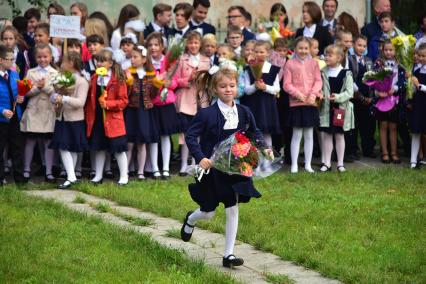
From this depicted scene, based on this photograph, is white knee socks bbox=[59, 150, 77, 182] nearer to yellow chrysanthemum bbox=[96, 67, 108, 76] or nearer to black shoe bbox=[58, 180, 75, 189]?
black shoe bbox=[58, 180, 75, 189]

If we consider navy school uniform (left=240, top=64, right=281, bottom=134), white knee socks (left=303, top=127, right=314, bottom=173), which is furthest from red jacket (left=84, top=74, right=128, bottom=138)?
white knee socks (left=303, top=127, right=314, bottom=173)

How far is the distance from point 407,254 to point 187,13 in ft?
23.8

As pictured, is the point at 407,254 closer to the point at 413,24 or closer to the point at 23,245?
the point at 23,245

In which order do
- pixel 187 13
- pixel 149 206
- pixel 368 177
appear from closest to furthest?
1. pixel 149 206
2. pixel 368 177
3. pixel 187 13

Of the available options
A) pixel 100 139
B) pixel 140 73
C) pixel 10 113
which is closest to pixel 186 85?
pixel 140 73

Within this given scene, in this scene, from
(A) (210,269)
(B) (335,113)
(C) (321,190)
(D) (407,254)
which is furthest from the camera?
(B) (335,113)

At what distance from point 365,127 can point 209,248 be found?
260 inches

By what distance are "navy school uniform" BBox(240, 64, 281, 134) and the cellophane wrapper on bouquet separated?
5.23 m

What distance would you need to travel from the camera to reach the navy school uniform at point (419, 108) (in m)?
13.8

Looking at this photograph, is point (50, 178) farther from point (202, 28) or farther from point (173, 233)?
point (173, 233)

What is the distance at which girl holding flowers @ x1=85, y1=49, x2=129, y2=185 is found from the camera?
40.9 feet

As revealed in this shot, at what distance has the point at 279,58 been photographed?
14.0m

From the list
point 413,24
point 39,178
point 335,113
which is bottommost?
point 39,178

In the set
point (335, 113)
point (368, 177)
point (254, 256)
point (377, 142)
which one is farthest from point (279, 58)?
point (254, 256)
